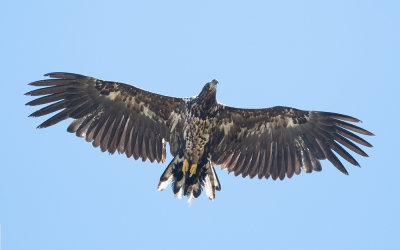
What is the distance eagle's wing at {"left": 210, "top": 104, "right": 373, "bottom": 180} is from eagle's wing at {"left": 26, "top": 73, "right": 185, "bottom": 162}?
4.28 feet

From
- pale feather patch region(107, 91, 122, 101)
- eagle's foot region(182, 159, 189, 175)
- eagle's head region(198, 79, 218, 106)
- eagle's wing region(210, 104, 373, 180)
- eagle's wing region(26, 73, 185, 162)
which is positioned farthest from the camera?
eagle's wing region(210, 104, 373, 180)

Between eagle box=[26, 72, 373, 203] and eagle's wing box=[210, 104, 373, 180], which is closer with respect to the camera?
eagle box=[26, 72, 373, 203]

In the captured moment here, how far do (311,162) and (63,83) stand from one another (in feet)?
21.4

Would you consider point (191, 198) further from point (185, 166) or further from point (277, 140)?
point (277, 140)

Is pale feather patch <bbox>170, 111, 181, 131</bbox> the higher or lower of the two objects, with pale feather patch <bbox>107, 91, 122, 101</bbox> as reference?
lower

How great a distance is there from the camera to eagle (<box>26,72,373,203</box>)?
18062 millimetres

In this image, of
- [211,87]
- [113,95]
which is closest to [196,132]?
[211,87]

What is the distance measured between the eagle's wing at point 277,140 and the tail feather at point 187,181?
2.11 ft

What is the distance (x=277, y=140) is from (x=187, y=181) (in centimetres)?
263

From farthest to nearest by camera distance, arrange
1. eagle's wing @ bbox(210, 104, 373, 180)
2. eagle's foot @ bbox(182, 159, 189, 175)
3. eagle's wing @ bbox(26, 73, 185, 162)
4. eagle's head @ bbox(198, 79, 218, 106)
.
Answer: eagle's wing @ bbox(210, 104, 373, 180), eagle's foot @ bbox(182, 159, 189, 175), eagle's wing @ bbox(26, 73, 185, 162), eagle's head @ bbox(198, 79, 218, 106)

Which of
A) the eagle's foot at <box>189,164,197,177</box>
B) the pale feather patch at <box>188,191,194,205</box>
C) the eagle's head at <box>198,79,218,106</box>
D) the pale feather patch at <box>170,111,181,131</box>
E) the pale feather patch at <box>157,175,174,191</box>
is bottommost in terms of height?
the pale feather patch at <box>188,191,194,205</box>

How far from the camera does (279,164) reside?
18859 millimetres

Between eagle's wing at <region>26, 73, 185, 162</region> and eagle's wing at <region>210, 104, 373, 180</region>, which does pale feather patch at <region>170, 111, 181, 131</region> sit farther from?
eagle's wing at <region>210, 104, 373, 180</region>

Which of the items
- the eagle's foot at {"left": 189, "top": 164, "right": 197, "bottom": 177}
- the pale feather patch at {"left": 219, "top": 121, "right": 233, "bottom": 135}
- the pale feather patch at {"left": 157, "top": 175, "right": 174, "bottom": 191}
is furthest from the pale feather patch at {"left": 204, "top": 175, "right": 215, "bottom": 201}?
the pale feather patch at {"left": 219, "top": 121, "right": 233, "bottom": 135}
